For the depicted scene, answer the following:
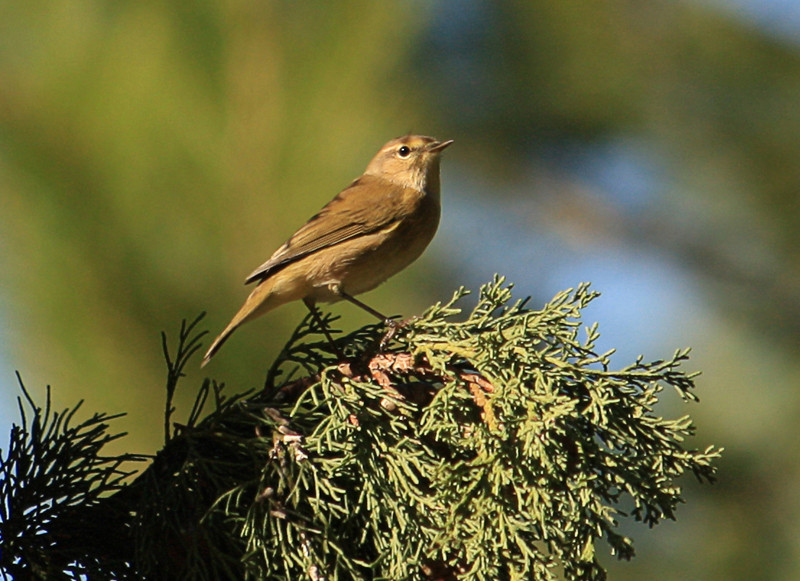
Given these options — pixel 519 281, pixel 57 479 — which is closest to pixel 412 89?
pixel 519 281

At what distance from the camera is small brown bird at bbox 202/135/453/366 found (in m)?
3.96

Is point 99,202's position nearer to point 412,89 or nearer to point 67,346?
point 67,346

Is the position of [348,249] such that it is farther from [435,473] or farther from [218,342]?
[435,473]

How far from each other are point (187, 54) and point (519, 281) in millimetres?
4674

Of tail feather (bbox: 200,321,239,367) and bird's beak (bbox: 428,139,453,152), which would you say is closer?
tail feather (bbox: 200,321,239,367)

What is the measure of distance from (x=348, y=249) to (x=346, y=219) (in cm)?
20

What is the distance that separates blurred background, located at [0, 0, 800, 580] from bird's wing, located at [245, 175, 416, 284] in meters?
0.13

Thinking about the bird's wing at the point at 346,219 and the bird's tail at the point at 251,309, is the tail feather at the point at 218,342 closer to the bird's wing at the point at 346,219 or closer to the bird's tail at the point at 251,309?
the bird's tail at the point at 251,309

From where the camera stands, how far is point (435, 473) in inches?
91.1

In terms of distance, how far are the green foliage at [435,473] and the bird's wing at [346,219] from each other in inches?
63.1

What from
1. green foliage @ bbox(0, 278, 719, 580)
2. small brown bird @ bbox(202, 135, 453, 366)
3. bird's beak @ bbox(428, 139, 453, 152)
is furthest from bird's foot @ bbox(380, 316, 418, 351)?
bird's beak @ bbox(428, 139, 453, 152)

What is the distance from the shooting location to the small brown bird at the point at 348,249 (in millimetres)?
3963

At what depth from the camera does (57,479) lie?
7.74 feet

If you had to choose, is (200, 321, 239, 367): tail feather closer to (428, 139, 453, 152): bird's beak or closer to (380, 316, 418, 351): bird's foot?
(380, 316, 418, 351): bird's foot
